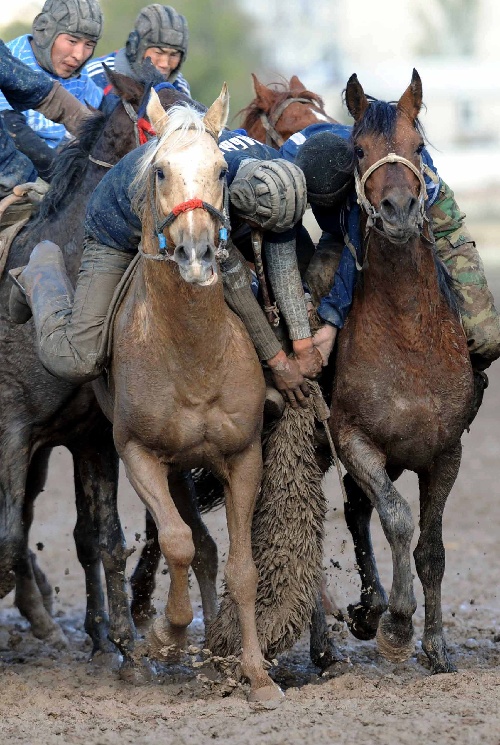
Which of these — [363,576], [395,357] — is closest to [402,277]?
[395,357]

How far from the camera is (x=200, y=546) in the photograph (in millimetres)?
6902

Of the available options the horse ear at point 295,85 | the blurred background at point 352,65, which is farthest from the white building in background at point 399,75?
the horse ear at point 295,85

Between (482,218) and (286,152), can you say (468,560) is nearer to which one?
(286,152)

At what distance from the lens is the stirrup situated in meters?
6.16

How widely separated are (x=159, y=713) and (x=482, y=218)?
141 feet

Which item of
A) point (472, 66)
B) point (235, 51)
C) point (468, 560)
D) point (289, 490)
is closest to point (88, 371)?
point (289, 490)

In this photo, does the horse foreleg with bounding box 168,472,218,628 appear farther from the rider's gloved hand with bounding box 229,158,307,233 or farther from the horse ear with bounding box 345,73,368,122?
the horse ear with bounding box 345,73,368,122

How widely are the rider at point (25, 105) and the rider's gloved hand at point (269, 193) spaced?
1.64m

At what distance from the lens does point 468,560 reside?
9055 mm

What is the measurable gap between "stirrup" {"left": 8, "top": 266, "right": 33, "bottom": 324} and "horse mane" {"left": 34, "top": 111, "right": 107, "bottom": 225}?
1.62 feet

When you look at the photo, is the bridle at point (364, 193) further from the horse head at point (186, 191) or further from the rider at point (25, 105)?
the rider at point (25, 105)

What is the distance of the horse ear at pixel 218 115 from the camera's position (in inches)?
202

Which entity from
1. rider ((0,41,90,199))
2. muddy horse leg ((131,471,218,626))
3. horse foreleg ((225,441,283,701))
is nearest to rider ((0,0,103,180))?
rider ((0,41,90,199))

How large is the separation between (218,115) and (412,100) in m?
0.93
